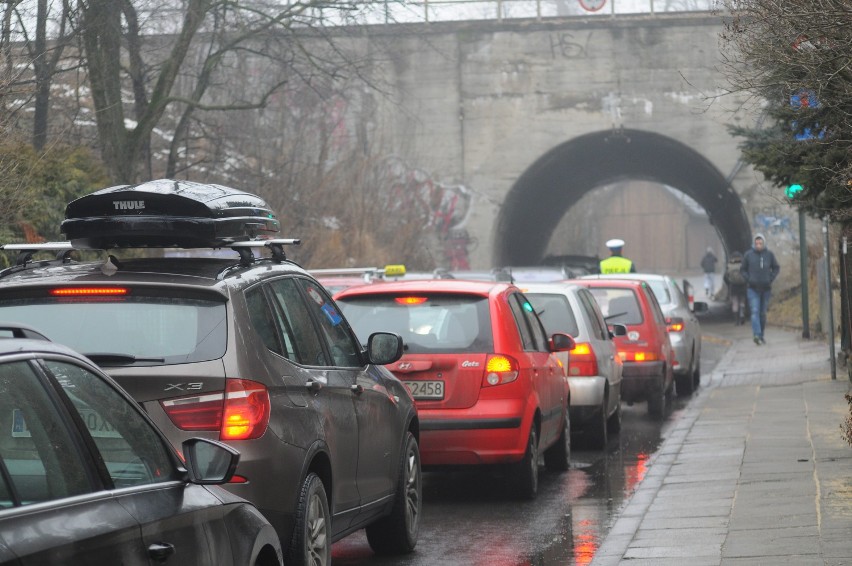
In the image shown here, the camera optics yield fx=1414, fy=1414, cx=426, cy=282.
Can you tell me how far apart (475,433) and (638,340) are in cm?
677

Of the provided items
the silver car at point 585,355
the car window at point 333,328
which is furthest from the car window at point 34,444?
the silver car at point 585,355

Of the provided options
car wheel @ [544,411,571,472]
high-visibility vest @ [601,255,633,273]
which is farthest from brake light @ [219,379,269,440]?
high-visibility vest @ [601,255,633,273]

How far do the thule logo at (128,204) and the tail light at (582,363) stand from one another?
7058 mm

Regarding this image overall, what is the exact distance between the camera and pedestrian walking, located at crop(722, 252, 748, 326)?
35.9 m

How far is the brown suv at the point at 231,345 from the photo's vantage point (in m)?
5.81

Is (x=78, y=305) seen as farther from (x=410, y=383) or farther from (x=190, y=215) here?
(x=410, y=383)

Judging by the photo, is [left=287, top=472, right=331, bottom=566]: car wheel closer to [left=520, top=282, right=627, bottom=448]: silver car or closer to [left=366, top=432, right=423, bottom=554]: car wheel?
[left=366, top=432, right=423, bottom=554]: car wheel

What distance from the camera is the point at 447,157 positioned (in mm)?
38188

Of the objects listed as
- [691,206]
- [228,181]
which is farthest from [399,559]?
[691,206]

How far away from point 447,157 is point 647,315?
71.7ft

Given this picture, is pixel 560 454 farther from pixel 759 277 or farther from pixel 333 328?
pixel 759 277

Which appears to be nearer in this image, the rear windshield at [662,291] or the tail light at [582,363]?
the tail light at [582,363]

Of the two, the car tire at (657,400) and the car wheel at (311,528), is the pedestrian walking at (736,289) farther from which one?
the car wheel at (311,528)

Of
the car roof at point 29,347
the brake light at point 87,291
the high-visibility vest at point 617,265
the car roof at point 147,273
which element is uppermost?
the car roof at point 147,273
